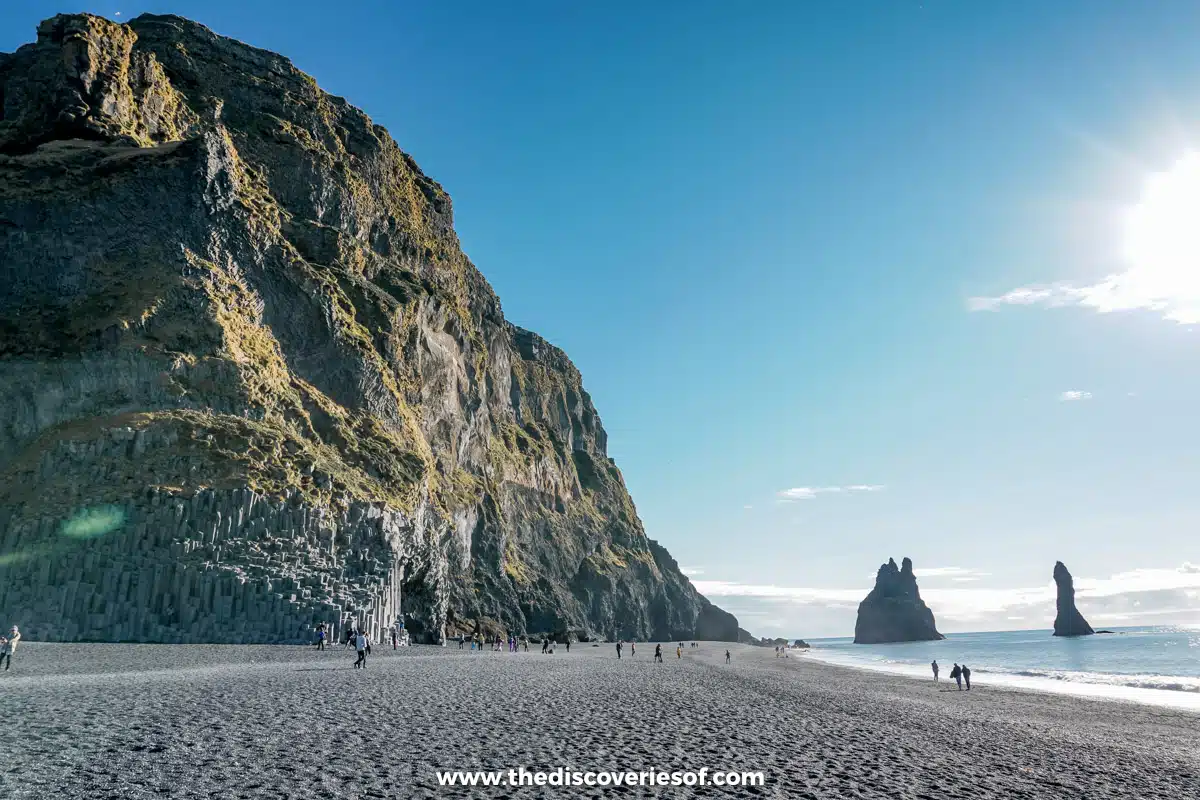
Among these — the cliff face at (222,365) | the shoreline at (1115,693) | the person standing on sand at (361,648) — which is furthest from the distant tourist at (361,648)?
the shoreline at (1115,693)

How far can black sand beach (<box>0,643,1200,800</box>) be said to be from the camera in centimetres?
1104

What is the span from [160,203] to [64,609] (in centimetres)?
3170

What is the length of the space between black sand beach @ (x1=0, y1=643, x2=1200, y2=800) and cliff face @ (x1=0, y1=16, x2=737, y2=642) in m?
11.7

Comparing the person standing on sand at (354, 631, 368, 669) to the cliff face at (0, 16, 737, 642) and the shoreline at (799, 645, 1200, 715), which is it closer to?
the cliff face at (0, 16, 737, 642)

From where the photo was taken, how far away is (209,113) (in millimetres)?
70312

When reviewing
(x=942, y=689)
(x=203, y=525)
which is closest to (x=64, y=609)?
(x=203, y=525)

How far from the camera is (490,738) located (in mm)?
14727

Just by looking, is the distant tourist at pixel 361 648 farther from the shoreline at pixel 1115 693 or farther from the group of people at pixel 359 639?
the shoreline at pixel 1115 693

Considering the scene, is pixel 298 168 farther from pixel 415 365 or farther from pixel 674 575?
pixel 674 575

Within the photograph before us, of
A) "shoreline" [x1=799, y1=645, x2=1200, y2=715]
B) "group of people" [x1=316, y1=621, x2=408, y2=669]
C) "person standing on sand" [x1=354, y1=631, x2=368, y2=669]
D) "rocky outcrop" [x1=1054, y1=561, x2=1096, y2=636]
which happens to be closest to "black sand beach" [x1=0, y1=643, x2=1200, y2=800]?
"person standing on sand" [x1=354, y1=631, x2=368, y2=669]

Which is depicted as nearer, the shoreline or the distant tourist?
the distant tourist

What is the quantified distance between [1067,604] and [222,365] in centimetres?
22587

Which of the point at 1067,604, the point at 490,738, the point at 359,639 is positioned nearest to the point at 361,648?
the point at 359,639

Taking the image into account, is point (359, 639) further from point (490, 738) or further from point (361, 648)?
point (490, 738)
